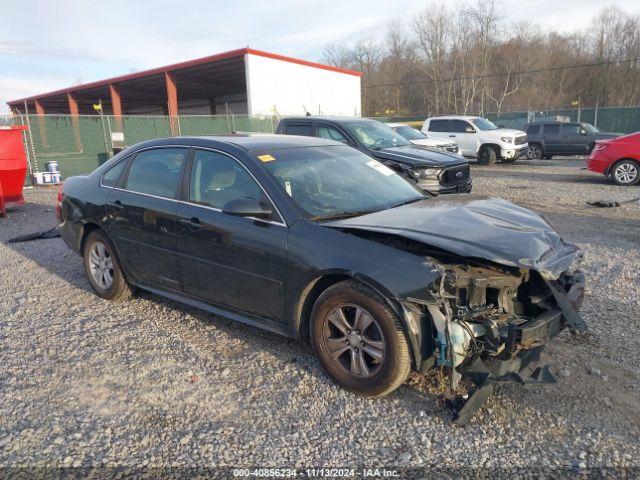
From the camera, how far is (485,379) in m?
2.97

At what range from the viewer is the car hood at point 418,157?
867 cm

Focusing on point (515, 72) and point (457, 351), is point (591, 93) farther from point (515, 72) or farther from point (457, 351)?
point (457, 351)

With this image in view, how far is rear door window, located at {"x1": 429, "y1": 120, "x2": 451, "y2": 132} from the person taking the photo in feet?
62.0

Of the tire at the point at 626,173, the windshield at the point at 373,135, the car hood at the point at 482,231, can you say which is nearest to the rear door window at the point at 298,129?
the windshield at the point at 373,135

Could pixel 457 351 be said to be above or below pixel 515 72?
→ below

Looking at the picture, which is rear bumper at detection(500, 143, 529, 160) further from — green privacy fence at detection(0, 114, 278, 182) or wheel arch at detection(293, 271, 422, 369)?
wheel arch at detection(293, 271, 422, 369)

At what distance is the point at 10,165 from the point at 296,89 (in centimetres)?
1973

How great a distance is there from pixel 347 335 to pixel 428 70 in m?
57.4

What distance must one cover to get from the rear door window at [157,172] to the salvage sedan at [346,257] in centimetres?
1

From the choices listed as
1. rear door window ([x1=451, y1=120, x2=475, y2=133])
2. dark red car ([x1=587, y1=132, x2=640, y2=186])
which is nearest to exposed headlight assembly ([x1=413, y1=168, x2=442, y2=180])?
dark red car ([x1=587, y1=132, x2=640, y2=186])

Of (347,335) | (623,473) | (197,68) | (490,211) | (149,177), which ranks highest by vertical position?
(197,68)

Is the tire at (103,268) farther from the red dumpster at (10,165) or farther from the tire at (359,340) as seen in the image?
the red dumpster at (10,165)

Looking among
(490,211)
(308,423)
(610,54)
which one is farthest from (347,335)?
(610,54)

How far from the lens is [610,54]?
168 ft
